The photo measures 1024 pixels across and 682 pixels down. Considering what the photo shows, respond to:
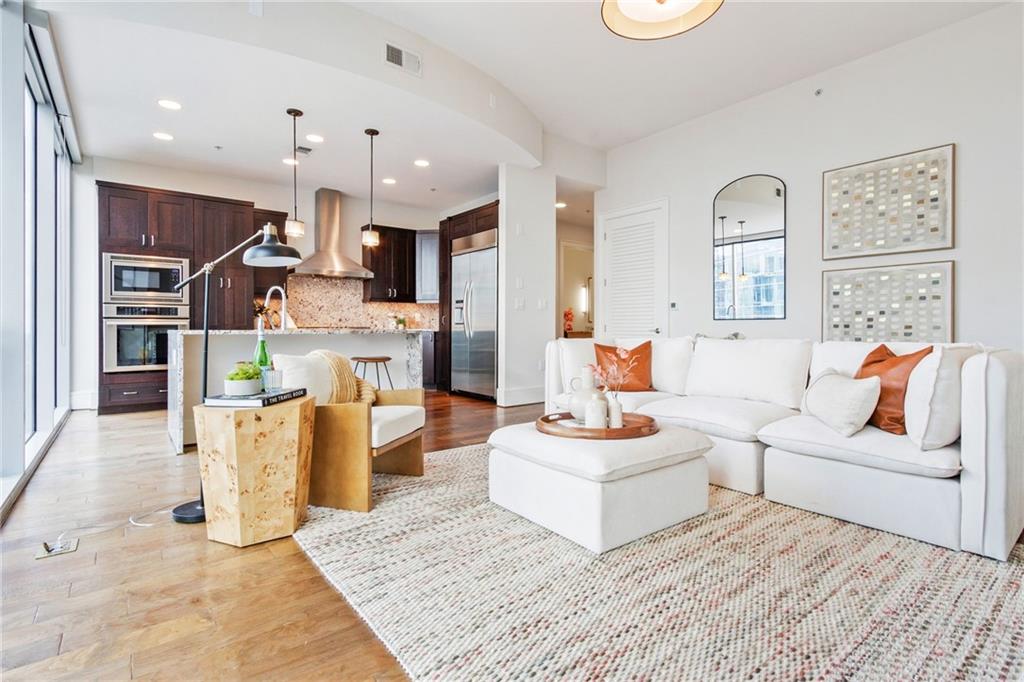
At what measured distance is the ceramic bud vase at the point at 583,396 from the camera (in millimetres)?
2443

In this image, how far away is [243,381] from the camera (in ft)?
7.23

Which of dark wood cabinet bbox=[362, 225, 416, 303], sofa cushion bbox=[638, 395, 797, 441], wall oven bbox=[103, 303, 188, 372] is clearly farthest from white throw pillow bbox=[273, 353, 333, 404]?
dark wood cabinet bbox=[362, 225, 416, 303]

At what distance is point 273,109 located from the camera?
417 cm

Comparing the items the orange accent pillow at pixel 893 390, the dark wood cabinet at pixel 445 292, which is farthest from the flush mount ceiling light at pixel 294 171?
the orange accent pillow at pixel 893 390

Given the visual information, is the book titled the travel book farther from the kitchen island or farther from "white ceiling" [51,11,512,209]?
"white ceiling" [51,11,512,209]

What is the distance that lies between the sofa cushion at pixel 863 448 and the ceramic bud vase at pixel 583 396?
0.96 metres

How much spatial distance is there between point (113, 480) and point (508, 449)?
2446mm

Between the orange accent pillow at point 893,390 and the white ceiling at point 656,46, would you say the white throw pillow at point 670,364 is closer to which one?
the orange accent pillow at point 893,390

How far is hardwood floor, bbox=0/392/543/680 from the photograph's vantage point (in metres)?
1.33

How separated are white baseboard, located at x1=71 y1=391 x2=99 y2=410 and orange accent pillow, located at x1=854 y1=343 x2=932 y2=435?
7140 millimetres

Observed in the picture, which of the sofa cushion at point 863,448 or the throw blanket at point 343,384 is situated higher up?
the throw blanket at point 343,384

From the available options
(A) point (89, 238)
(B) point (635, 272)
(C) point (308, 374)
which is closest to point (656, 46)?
(B) point (635, 272)

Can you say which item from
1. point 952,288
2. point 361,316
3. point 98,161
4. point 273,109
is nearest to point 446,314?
point 361,316

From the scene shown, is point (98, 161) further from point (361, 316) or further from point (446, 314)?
point (446, 314)
